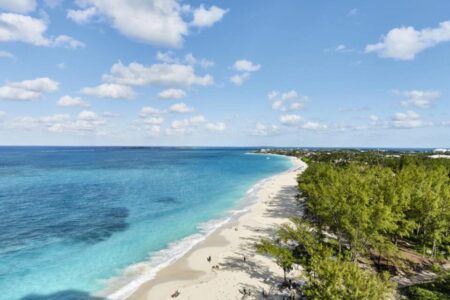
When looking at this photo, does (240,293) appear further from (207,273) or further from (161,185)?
(161,185)

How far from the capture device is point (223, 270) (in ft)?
108

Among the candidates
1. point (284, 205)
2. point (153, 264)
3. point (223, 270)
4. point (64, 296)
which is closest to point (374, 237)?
point (223, 270)

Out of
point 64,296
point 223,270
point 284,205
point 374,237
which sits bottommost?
point 64,296

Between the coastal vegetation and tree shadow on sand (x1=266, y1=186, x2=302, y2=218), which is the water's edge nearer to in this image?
tree shadow on sand (x1=266, y1=186, x2=302, y2=218)

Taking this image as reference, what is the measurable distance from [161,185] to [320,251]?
7649 cm

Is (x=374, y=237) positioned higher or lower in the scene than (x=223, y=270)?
higher

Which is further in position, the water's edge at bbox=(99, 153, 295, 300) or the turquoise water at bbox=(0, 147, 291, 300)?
the turquoise water at bbox=(0, 147, 291, 300)

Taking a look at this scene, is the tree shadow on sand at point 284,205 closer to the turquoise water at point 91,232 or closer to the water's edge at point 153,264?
the water's edge at point 153,264

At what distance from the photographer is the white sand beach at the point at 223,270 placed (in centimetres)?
2811

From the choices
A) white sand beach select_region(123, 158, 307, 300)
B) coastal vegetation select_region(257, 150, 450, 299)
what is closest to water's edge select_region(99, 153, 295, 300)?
white sand beach select_region(123, 158, 307, 300)

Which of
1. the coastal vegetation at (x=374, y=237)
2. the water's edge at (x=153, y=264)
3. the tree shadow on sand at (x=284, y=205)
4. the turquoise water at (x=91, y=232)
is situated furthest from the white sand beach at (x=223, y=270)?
the tree shadow on sand at (x=284, y=205)

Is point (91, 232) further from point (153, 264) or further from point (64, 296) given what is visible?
point (64, 296)

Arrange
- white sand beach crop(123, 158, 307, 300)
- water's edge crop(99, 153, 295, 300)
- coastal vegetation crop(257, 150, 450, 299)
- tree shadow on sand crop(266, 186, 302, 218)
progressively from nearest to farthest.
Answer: coastal vegetation crop(257, 150, 450, 299), white sand beach crop(123, 158, 307, 300), water's edge crop(99, 153, 295, 300), tree shadow on sand crop(266, 186, 302, 218)

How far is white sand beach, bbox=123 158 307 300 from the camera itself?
28.1 m
